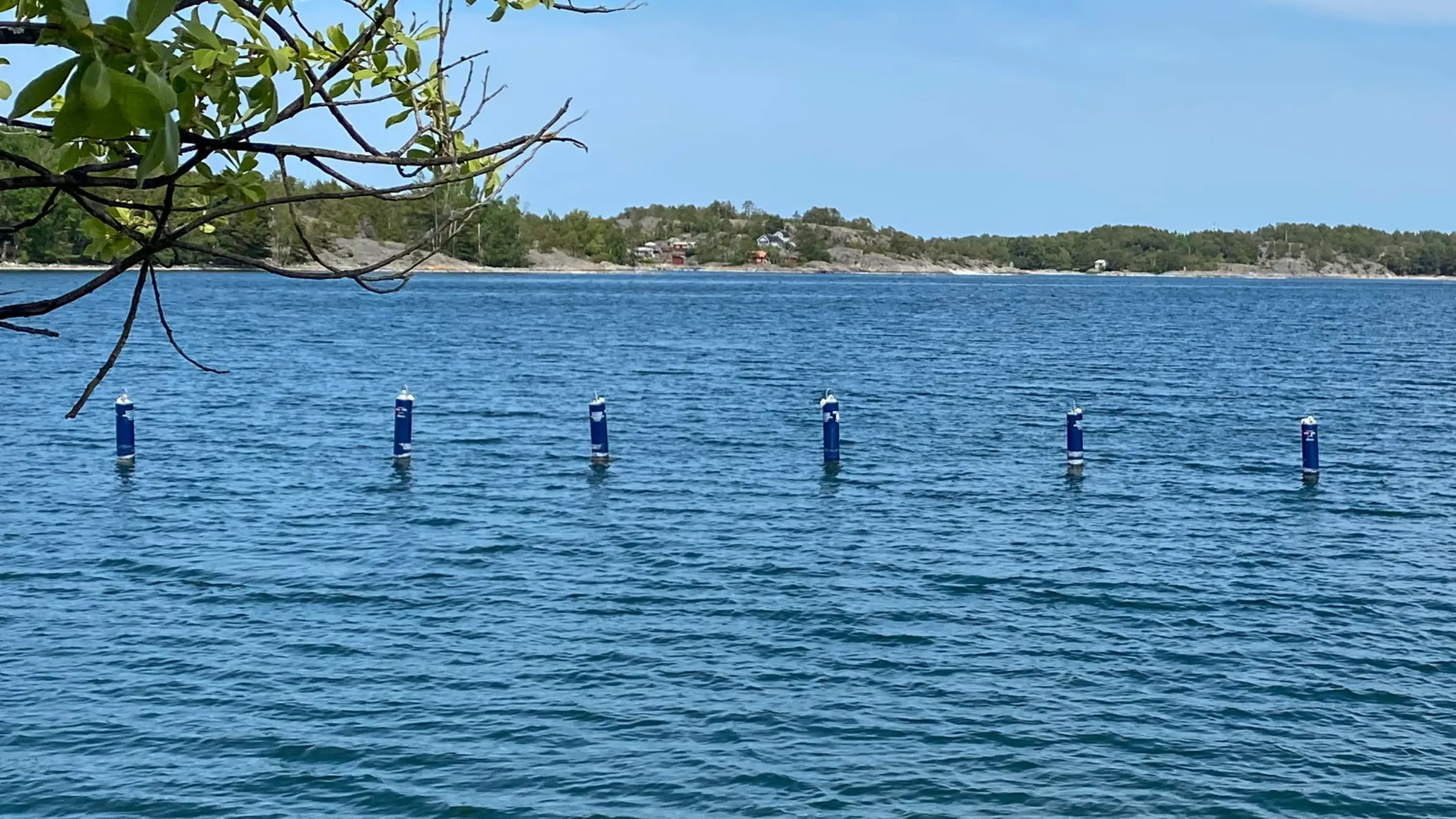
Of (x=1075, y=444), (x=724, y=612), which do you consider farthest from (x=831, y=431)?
(x=724, y=612)

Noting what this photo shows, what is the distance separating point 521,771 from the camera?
14141 millimetres

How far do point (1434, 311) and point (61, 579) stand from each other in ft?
485

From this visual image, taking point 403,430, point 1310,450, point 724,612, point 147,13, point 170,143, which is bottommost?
point 724,612

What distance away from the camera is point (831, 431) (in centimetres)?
3297

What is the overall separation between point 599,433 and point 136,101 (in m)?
30.5

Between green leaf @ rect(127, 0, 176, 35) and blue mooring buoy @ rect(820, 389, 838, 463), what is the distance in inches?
1177

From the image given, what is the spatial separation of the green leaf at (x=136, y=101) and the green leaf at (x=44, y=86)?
10 cm

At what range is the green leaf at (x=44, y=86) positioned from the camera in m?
2.89

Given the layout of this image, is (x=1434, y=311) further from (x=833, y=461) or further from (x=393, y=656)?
(x=393, y=656)


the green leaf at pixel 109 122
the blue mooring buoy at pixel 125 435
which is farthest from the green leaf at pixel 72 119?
the blue mooring buoy at pixel 125 435

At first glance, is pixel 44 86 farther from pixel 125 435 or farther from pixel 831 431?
pixel 125 435

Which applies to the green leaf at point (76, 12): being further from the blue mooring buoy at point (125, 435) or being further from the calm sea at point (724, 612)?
the blue mooring buoy at point (125, 435)

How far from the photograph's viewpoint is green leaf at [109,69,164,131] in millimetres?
2844

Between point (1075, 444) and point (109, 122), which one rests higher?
point (109, 122)
